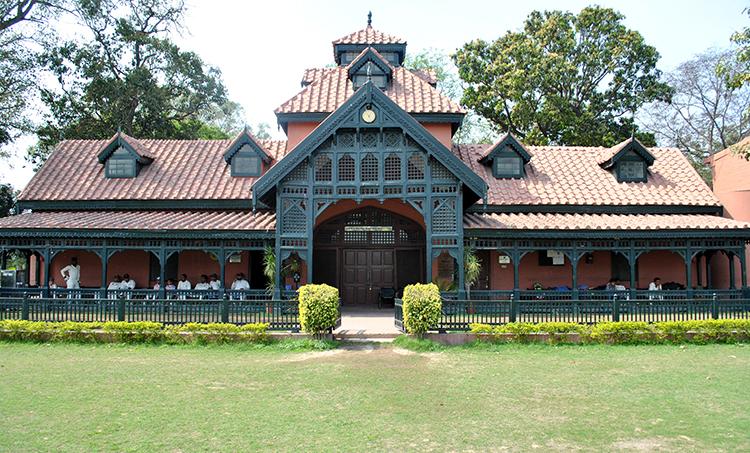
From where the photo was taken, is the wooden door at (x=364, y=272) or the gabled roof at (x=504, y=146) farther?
the gabled roof at (x=504, y=146)

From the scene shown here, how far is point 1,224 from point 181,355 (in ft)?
32.4

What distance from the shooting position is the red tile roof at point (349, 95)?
19.3m

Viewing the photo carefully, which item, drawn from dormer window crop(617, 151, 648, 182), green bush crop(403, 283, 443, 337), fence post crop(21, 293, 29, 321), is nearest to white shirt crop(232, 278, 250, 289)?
fence post crop(21, 293, 29, 321)

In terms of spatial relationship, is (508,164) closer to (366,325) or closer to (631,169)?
(631,169)

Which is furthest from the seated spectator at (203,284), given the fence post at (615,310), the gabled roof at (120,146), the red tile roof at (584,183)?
the fence post at (615,310)

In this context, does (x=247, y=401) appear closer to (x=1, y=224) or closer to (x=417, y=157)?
(x=417, y=157)

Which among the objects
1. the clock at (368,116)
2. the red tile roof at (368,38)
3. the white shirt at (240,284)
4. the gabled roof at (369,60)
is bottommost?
the white shirt at (240,284)

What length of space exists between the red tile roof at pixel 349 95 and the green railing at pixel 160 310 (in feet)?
28.3

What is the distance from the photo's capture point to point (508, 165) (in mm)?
20484

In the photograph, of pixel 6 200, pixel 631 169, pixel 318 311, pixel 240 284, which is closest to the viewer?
pixel 318 311

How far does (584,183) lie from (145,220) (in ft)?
55.0

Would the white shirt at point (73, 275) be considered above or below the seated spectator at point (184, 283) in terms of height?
above

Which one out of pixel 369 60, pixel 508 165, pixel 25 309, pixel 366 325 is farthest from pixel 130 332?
pixel 508 165

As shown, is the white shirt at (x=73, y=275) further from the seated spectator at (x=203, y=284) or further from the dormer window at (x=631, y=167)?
the dormer window at (x=631, y=167)
